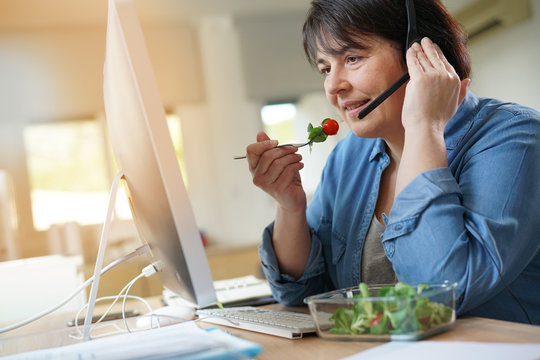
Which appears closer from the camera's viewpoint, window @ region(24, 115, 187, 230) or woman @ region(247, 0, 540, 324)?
woman @ region(247, 0, 540, 324)

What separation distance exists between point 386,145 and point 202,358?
809 mm

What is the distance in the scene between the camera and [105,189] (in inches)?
171

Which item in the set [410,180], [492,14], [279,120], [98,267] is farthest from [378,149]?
[279,120]

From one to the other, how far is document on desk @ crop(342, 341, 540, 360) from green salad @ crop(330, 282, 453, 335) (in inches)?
0.8

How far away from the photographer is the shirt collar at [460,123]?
0.92 m

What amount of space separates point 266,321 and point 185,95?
4.02 m

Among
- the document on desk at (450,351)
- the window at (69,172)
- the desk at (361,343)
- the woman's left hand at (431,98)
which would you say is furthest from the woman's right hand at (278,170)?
the window at (69,172)

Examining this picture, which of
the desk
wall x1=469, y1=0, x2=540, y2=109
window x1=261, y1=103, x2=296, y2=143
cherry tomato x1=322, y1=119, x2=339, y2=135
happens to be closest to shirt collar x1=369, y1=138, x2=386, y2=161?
cherry tomato x1=322, y1=119, x2=339, y2=135

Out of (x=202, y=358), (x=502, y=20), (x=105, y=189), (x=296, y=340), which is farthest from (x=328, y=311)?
(x=105, y=189)

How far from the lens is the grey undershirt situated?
1.03m

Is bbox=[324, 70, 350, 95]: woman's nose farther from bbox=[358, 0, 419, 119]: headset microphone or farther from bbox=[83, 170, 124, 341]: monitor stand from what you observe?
bbox=[83, 170, 124, 341]: monitor stand

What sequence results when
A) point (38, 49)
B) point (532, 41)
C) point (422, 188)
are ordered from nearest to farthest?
1. point (422, 188)
2. point (532, 41)
3. point (38, 49)

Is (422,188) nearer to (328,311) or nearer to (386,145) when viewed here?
(328,311)

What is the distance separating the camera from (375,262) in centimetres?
104
